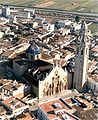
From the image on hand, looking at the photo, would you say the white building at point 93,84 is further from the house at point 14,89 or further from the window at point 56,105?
the window at point 56,105

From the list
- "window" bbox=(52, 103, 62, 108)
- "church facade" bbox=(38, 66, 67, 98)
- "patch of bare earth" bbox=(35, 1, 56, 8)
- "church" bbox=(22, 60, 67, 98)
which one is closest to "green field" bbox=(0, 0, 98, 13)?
"patch of bare earth" bbox=(35, 1, 56, 8)

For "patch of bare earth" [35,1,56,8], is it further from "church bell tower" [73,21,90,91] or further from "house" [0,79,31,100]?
"house" [0,79,31,100]

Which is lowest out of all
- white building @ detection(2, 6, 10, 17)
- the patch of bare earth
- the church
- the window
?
the window

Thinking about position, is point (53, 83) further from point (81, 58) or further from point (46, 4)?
point (46, 4)

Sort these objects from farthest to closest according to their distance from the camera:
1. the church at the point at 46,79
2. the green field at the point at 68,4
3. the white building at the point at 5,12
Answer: the green field at the point at 68,4 → the white building at the point at 5,12 → the church at the point at 46,79

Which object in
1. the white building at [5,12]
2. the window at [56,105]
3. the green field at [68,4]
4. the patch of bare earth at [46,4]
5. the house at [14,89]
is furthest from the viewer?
the patch of bare earth at [46,4]

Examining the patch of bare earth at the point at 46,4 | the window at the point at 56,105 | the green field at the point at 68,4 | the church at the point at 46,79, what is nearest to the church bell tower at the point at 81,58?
the church at the point at 46,79

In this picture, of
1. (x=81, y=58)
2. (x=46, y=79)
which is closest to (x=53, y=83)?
(x=46, y=79)

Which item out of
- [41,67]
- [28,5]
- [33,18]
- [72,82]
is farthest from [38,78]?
[28,5]

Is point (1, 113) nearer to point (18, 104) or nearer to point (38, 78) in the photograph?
point (18, 104)

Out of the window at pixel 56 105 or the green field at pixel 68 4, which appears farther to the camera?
the green field at pixel 68 4
